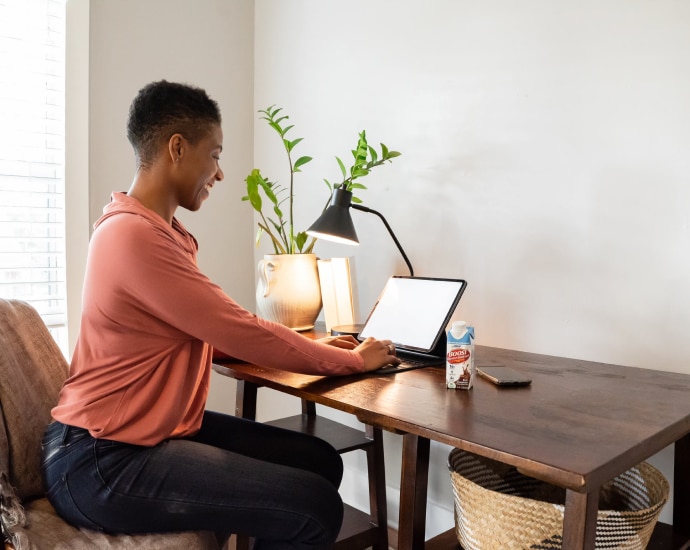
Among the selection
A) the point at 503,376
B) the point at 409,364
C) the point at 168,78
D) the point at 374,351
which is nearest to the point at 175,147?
the point at 374,351

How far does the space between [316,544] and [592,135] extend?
1.16m

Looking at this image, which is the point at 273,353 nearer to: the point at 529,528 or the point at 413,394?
the point at 413,394

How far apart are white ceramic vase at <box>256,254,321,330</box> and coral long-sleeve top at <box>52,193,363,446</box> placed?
2.03 feet

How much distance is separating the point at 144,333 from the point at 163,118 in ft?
1.44

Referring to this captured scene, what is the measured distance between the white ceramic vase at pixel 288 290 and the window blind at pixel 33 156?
0.78 meters

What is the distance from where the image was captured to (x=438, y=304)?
4.75ft

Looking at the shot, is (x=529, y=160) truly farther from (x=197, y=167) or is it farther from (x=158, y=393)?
(x=158, y=393)

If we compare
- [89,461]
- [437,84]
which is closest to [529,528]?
[89,461]

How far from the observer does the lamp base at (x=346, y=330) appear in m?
1.60

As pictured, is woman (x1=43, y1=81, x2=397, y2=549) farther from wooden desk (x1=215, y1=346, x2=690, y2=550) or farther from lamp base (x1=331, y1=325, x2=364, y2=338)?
lamp base (x1=331, y1=325, x2=364, y2=338)

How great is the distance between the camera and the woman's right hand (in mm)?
1286

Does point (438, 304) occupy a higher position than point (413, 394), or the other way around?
point (438, 304)

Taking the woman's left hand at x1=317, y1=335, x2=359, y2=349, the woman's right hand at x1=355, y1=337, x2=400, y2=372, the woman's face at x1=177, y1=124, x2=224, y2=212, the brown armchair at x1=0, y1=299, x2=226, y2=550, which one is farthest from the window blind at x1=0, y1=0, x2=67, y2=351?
the woman's right hand at x1=355, y1=337, x2=400, y2=372

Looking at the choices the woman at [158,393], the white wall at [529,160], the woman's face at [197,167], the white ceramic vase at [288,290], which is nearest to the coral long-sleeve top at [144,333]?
the woman at [158,393]
